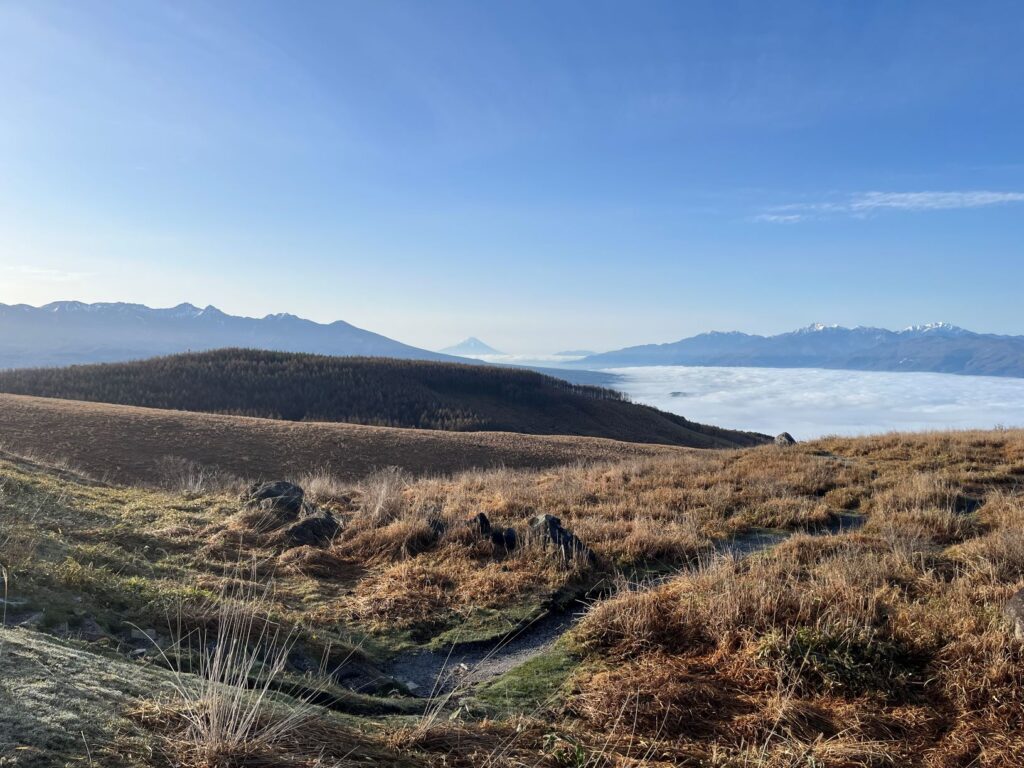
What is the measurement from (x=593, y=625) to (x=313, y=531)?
423cm

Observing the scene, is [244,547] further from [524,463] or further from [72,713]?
[524,463]

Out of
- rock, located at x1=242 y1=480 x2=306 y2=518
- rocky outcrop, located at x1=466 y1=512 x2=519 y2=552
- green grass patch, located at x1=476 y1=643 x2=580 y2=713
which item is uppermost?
rock, located at x1=242 y1=480 x2=306 y2=518

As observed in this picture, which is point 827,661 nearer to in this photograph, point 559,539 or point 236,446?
point 559,539

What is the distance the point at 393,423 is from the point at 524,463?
49.4 m

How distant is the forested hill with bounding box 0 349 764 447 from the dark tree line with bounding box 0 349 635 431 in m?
0.14

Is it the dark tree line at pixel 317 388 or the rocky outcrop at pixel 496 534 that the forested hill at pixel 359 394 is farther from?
the rocky outcrop at pixel 496 534

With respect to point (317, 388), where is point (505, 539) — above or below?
above

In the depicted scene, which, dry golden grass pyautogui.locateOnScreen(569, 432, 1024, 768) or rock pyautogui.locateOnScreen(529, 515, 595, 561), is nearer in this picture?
dry golden grass pyautogui.locateOnScreen(569, 432, 1024, 768)

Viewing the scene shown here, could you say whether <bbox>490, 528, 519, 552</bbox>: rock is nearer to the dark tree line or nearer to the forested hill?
the forested hill

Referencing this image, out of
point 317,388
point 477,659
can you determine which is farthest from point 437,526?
point 317,388

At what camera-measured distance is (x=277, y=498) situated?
8.09 m

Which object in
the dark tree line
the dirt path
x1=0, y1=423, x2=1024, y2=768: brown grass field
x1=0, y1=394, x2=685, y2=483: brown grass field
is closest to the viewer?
x1=0, y1=423, x2=1024, y2=768: brown grass field

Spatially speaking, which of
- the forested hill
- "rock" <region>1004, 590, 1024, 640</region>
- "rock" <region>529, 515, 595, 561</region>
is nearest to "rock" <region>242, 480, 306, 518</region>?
"rock" <region>529, 515, 595, 561</region>

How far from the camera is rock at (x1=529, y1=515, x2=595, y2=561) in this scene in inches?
264
